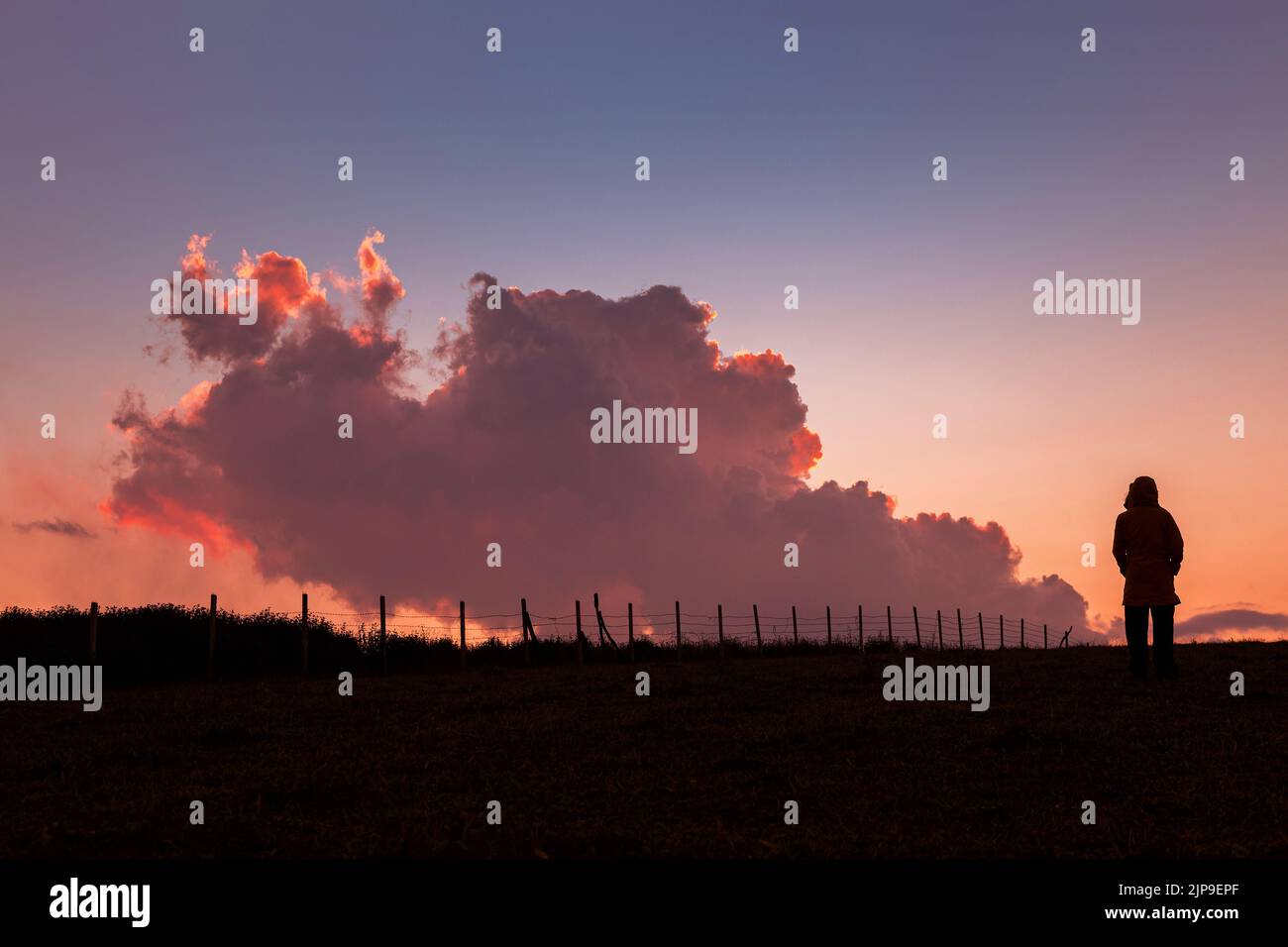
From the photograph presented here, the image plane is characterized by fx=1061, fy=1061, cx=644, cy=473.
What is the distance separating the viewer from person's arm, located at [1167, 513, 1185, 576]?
1886 cm

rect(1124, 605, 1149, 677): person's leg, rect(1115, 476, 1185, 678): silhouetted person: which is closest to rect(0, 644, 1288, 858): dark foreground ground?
rect(1124, 605, 1149, 677): person's leg

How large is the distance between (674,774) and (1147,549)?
37.1ft

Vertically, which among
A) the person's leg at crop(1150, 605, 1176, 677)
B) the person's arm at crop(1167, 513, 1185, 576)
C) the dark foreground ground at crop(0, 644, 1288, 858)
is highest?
the person's arm at crop(1167, 513, 1185, 576)

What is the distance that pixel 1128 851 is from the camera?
853 centimetres

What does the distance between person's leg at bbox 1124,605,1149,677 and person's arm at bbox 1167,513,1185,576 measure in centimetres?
91

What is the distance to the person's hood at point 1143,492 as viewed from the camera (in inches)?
758

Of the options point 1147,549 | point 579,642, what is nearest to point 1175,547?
point 1147,549

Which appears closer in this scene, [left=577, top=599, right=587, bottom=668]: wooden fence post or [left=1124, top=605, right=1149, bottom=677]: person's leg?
[left=1124, top=605, right=1149, bottom=677]: person's leg

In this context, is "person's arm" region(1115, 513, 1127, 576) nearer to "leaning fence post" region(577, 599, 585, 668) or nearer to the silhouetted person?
the silhouetted person

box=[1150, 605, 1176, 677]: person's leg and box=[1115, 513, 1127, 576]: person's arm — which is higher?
box=[1115, 513, 1127, 576]: person's arm

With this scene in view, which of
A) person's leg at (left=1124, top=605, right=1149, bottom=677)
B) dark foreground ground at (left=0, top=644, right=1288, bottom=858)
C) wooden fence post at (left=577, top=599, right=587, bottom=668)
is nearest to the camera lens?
dark foreground ground at (left=0, top=644, right=1288, bottom=858)

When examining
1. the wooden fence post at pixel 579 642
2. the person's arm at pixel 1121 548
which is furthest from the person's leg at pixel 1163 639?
the wooden fence post at pixel 579 642
